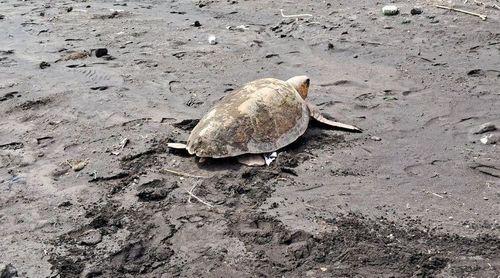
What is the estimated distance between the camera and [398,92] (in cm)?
533

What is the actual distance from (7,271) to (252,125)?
1.93 metres

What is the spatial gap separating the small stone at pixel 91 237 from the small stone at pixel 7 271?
0.42 meters

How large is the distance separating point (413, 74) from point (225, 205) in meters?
3.08

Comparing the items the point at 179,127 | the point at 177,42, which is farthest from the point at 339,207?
the point at 177,42

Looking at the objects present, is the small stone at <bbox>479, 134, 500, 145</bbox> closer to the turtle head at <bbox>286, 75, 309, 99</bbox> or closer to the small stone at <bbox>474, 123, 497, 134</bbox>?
the small stone at <bbox>474, 123, 497, 134</bbox>

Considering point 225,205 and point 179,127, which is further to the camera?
point 179,127

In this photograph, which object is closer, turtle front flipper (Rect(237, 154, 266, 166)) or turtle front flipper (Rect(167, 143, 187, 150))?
turtle front flipper (Rect(237, 154, 266, 166))

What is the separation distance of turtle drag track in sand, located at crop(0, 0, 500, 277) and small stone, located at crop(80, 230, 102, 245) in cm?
1

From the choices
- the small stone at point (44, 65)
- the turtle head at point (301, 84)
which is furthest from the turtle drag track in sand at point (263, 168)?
the turtle head at point (301, 84)

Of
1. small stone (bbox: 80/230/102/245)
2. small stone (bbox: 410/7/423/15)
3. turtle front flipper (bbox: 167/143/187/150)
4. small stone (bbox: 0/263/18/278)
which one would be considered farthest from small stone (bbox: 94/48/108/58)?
small stone (bbox: 0/263/18/278)

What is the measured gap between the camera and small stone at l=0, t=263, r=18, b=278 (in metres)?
2.97

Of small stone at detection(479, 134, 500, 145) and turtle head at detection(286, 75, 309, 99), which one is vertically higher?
turtle head at detection(286, 75, 309, 99)

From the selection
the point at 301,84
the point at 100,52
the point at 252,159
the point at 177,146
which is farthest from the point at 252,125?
the point at 100,52

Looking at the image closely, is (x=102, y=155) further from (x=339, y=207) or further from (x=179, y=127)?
(x=339, y=207)
